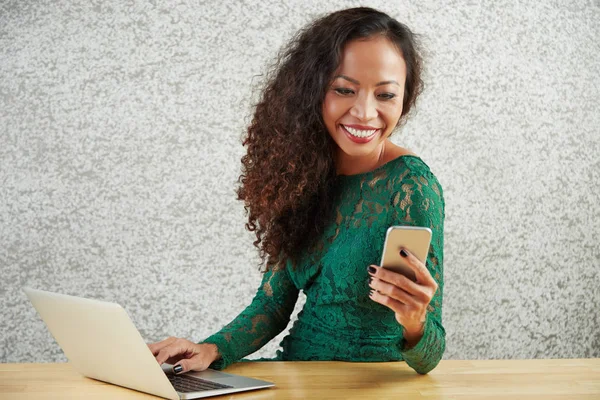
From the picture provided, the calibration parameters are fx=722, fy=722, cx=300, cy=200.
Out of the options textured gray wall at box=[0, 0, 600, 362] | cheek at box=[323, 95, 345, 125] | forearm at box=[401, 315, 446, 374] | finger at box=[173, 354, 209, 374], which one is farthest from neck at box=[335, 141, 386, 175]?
textured gray wall at box=[0, 0, 600, 362]

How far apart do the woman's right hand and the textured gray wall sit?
1.87m

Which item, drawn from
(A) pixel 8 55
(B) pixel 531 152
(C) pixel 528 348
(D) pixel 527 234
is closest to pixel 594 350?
(C) pixel 528 348

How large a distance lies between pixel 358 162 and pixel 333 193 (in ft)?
0.33

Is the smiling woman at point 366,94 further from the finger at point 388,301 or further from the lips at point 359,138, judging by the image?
the finger at point 388,301

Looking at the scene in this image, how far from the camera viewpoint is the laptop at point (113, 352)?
119 cm

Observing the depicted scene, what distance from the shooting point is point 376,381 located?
1.39 meters

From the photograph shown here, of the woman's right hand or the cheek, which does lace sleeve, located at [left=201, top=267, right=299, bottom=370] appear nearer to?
the woman's right hand

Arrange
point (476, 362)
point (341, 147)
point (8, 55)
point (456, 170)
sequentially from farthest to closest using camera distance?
1. point (456, 170)
2. point (8, 55)
3. point (341, 147)
4. point (476, 362)

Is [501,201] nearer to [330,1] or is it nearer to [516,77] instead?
[516,77]

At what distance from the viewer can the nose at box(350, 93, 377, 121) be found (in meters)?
1.64

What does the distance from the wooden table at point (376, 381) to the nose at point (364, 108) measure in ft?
1.81

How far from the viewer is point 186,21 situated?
3371 millimetres

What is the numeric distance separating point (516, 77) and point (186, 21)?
163cm

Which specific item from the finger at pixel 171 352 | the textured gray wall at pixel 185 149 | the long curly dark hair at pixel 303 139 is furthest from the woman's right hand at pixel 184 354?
the textured gray wall at pixel 185 149
